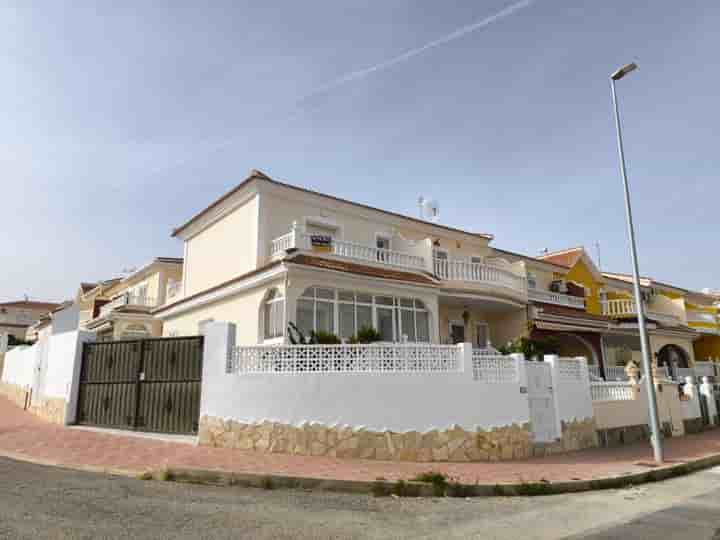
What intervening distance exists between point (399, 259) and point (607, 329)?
43.7ft

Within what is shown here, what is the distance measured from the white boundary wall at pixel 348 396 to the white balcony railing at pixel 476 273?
877 centimetres

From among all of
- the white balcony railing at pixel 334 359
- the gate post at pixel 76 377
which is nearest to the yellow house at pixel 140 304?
the gate post at pixel 76 377

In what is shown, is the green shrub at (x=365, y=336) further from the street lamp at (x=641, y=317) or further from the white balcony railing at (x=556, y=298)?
the white balcony railing at (x=556, y=298)

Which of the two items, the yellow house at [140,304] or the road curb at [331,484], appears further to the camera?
the yellow house at [140,304]

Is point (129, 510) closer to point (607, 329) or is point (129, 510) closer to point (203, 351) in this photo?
point (203, 351)

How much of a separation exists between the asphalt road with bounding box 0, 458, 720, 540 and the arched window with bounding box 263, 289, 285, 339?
7.57 m

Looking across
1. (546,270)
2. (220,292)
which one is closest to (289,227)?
(220,292)

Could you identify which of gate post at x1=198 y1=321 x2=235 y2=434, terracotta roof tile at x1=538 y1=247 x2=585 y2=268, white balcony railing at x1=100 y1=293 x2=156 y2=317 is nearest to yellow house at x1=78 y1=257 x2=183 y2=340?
white balcony railing at x1=100 y1=293 x2=156 y2=317

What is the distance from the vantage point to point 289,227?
60.5ft

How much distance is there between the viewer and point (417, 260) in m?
19.2

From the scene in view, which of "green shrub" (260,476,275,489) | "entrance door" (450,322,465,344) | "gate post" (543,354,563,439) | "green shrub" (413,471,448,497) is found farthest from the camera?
"entrance door" (450,322,465,344)

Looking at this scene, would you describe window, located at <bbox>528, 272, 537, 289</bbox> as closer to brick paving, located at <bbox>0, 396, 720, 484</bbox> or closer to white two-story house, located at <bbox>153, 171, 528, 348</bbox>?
white two-story house, located at <bbox>153, 171, 528, 348</bbox>

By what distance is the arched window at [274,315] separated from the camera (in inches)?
613

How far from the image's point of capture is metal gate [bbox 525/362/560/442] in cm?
1225
